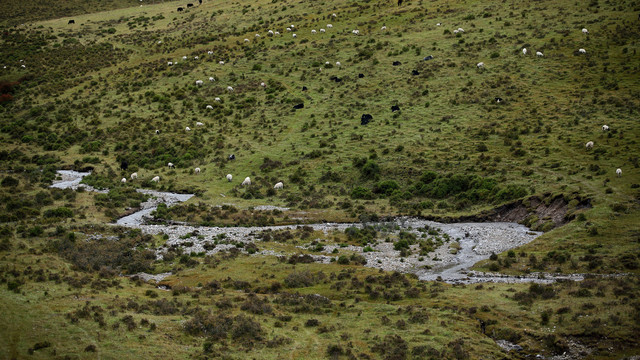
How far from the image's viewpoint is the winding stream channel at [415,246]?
4641 cm

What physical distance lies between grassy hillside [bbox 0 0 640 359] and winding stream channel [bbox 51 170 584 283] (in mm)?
2008

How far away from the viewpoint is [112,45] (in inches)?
5212

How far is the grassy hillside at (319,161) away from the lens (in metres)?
34.4

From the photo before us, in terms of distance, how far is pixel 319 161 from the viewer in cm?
8012

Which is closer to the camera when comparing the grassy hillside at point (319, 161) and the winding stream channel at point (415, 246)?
the grassy hillside at point (319, 161)

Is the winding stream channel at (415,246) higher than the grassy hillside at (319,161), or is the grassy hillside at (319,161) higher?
the grassy hillside at (319,161)

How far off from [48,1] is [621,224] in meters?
189

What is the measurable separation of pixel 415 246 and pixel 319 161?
29720 mm

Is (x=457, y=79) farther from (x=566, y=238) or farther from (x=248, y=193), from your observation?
(x=566, y=238)

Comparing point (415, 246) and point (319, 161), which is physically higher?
point (319, 161)

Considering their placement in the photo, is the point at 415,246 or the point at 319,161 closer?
the point at 415,246

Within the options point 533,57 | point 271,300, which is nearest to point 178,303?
point 271,300

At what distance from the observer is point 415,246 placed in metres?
54.0

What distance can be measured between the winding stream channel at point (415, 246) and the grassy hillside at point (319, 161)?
201cm
